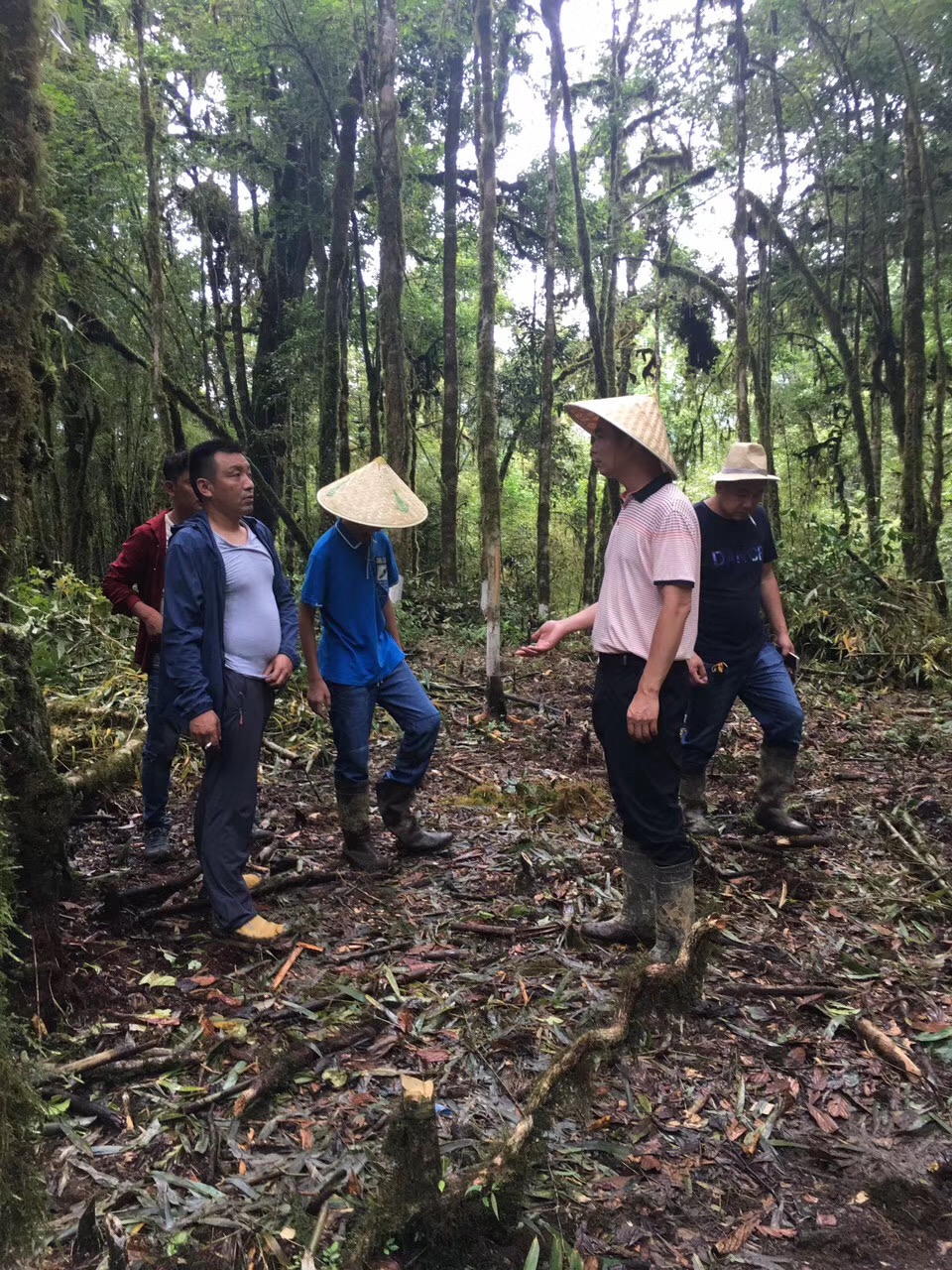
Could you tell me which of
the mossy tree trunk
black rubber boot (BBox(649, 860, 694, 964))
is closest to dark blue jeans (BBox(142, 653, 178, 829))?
the mossy tree trunk

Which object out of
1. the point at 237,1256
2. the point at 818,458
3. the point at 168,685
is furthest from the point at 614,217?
the point at 237,1256

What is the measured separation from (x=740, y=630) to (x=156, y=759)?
130 inches

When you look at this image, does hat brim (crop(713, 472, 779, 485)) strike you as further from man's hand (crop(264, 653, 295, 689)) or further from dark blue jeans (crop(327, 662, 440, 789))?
man's hand (crop(264, 653, 295, 689))

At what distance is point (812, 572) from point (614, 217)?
23.2ft

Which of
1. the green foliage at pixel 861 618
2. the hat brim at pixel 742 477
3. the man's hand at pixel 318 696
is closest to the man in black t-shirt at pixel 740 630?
the hat brim at pixel 742 477

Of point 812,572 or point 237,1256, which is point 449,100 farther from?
point 237,1256

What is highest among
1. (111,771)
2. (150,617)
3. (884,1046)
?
(150,617)

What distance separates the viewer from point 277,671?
3.49 metres

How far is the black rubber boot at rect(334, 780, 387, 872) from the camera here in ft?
13.9

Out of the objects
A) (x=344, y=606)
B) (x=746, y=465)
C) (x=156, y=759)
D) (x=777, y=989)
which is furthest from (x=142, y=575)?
(x=777, y=989)

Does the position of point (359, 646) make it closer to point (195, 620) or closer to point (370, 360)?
point (195, 620)

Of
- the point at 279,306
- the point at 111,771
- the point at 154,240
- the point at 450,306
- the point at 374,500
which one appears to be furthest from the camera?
the point at 279,306

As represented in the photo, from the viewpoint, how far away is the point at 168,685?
396 centimetres

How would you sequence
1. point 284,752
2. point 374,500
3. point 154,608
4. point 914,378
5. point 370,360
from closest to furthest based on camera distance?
point 374,500
point 154,608
point 284,752
point 914,378
point 370,360
